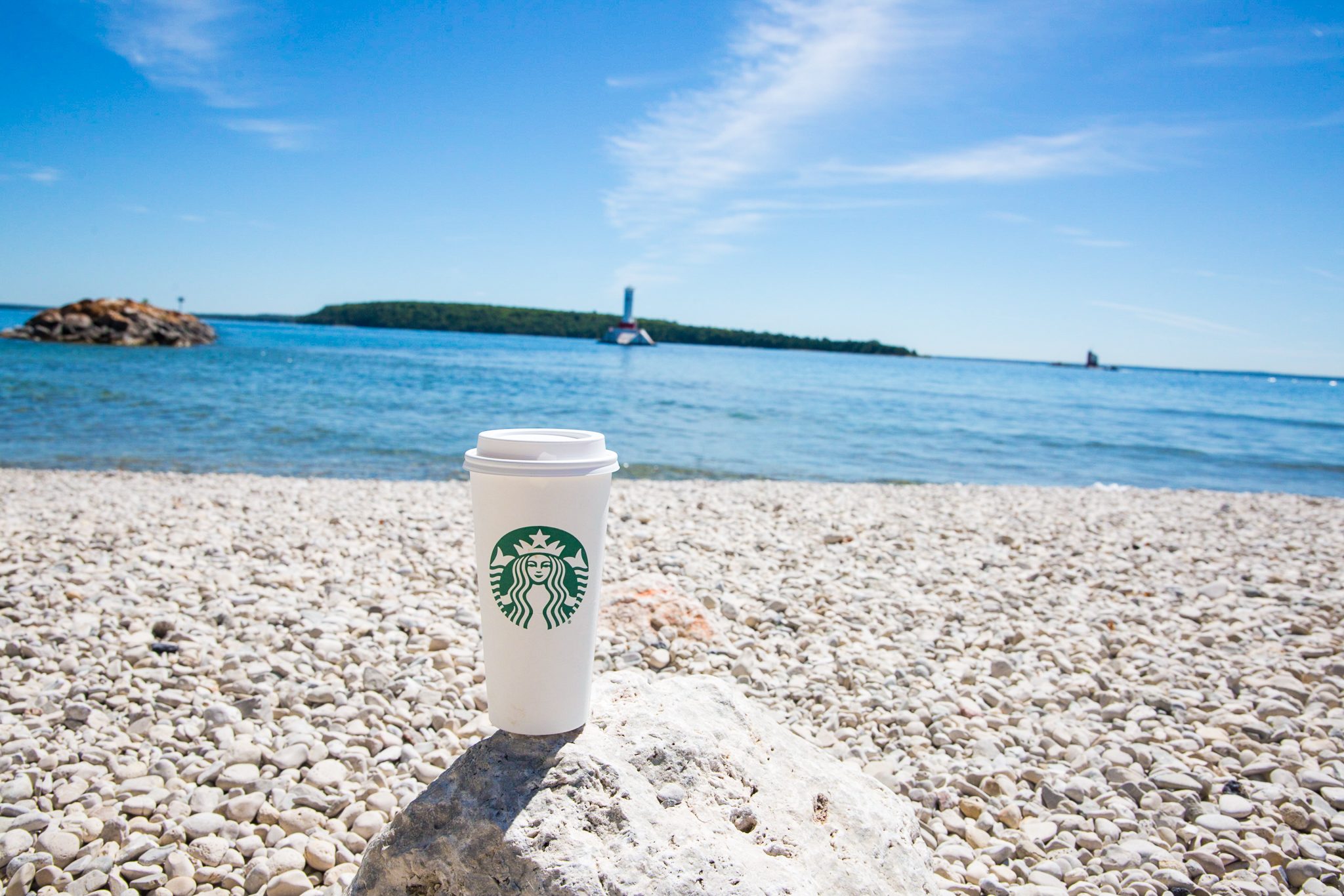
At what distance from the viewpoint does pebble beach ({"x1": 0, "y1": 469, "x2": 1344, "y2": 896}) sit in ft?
8.91

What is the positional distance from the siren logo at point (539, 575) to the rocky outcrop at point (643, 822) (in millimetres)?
393

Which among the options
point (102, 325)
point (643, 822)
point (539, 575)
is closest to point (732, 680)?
point (643, 822)

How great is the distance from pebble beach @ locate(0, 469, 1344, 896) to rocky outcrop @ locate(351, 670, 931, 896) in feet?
2.49

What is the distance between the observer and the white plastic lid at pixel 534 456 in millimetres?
1855

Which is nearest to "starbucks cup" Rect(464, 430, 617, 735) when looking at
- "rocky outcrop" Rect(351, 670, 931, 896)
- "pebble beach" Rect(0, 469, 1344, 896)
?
"rocky outcrop" Rect(351, 670, 931, 896)

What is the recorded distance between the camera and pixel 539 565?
194 centimetres

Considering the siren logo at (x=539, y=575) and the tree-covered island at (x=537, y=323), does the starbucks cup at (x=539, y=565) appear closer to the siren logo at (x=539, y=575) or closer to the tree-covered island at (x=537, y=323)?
the siren logo at (x=539, y=575)

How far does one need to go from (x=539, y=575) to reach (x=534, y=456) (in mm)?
320

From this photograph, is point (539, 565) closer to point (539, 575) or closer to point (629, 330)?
point (539, 575)

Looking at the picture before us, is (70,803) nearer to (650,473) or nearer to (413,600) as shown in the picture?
(413,600)

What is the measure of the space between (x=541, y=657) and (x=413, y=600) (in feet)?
9.62

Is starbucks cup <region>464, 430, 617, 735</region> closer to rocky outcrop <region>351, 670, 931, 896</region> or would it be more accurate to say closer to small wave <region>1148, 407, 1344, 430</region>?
rocky outcrop <region>351, 670, 931, 896</region>

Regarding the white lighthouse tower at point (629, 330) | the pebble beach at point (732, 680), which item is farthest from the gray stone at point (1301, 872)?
the white lighthouse tower at point (629, 330)

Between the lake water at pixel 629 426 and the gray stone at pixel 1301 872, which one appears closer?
the gray stone at pixel 1301 872
